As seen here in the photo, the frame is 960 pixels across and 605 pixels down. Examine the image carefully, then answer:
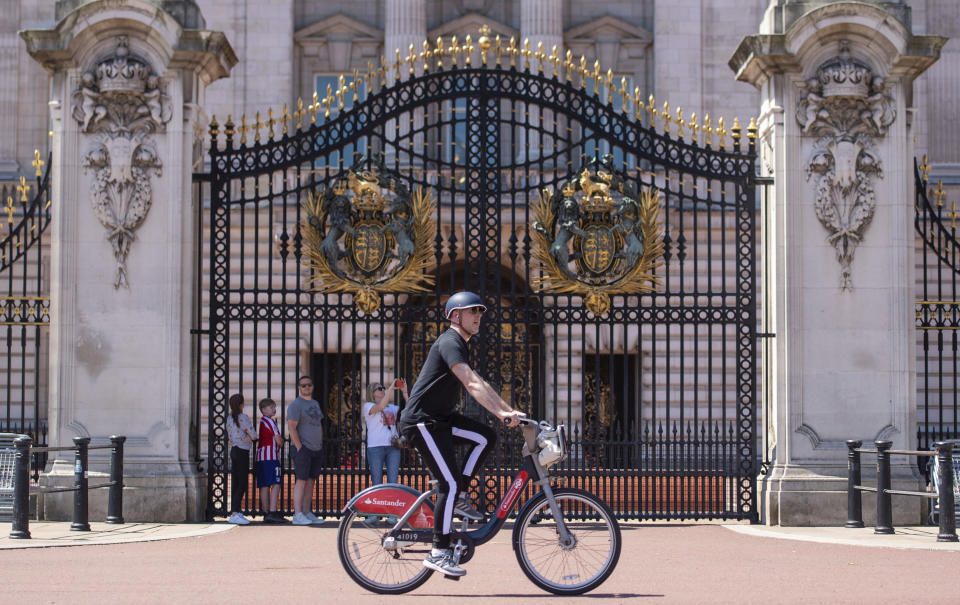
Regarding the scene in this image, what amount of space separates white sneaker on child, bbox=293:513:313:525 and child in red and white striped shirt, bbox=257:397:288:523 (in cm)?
24

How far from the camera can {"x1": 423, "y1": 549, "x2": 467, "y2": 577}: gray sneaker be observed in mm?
8945

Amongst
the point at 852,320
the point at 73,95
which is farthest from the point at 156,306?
the point at 852,320

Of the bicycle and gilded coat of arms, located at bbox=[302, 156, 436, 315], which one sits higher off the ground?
gilded coat of arms, located at bbox=[302, 156, 436, 315]

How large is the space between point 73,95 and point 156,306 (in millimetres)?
2234

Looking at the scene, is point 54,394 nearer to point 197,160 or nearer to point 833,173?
point 197,160

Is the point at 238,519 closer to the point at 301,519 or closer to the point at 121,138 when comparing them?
the point at 301,519

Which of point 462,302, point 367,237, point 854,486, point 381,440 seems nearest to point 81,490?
point 381,440

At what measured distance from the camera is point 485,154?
14789 mm

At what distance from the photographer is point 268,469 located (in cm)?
1460

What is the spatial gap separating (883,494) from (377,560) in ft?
19.1

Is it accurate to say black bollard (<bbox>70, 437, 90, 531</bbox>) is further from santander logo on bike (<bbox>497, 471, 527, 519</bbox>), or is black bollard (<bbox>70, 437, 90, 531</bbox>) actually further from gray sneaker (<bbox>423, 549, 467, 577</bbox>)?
santander logo on bike (<bbox>497, 471, 527, 519</bbox>)

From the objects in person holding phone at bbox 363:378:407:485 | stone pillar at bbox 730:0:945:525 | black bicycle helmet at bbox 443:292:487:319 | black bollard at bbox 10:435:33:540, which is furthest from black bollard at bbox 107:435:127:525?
stone pillar at bbox 730:0:945:525

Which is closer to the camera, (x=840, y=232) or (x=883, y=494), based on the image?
(x=883, y=494)

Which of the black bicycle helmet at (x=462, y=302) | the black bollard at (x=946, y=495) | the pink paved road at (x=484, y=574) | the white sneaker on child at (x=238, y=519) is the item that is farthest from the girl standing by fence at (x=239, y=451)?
the black bollard at (x=946, y=495)
